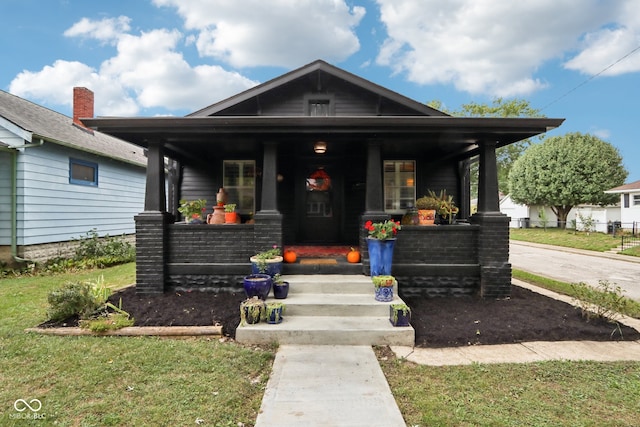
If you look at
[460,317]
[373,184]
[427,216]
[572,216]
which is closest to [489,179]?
[427,216]

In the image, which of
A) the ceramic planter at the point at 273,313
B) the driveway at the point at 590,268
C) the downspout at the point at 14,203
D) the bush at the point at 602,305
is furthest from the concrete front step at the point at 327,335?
the downspout at the point at 14,203

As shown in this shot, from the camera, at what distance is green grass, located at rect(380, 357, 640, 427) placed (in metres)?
2.32

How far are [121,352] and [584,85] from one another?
19089 mm

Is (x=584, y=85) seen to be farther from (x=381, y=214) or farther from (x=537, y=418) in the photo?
(x=537, y=418)

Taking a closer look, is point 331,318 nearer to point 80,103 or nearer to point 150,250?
point 150,250

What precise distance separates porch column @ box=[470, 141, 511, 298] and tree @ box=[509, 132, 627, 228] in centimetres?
2118

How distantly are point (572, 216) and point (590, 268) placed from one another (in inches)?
858

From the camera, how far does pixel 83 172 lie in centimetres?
977

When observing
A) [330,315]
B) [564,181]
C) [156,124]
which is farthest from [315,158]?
[564,181]

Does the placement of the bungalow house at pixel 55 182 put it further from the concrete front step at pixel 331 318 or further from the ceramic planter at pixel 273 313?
A: the ceramic planter at pixel 273 313

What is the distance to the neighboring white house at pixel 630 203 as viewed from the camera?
19.5 meters

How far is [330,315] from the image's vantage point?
4234 mm

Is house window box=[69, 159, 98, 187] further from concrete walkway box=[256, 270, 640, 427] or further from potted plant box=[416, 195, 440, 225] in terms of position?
potted plant box=[416, 195, 440, 225]

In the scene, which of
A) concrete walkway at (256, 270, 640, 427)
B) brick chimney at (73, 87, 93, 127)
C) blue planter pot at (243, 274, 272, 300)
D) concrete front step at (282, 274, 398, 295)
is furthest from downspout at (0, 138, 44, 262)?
concrete walkway at (256, 270, 640, 427)
